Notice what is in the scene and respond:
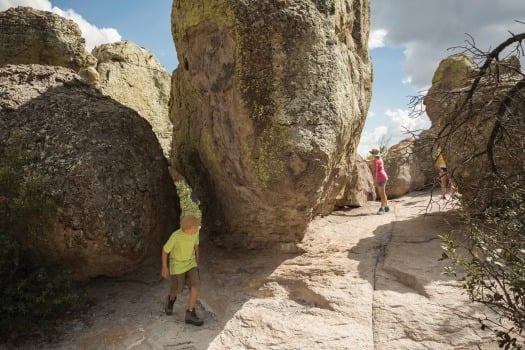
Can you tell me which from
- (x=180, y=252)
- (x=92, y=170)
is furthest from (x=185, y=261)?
(x=92, y=170)

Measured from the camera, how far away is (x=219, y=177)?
6.28 metres

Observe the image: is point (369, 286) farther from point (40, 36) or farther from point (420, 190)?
point (40, 36)

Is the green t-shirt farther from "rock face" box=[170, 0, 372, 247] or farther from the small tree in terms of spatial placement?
the small tree

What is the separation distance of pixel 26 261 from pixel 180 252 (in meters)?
1.82

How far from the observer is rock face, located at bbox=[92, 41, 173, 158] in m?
11.9

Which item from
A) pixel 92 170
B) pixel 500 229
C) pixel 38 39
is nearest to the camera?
pixel 500 229

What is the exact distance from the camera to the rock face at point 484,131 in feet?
14.3

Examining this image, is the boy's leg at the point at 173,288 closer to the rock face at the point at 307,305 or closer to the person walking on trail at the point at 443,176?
the rock face at the point at 307,305

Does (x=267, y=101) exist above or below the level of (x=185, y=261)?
above

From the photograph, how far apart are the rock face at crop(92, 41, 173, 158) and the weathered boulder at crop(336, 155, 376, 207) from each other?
518 centimetres

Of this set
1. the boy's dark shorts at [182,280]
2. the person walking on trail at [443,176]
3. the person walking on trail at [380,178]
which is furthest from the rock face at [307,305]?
the person walking on trail at [380,178]

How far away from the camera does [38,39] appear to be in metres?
9.62

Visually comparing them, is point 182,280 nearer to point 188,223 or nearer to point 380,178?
point 188,223

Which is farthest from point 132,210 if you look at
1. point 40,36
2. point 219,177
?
point 40,36
